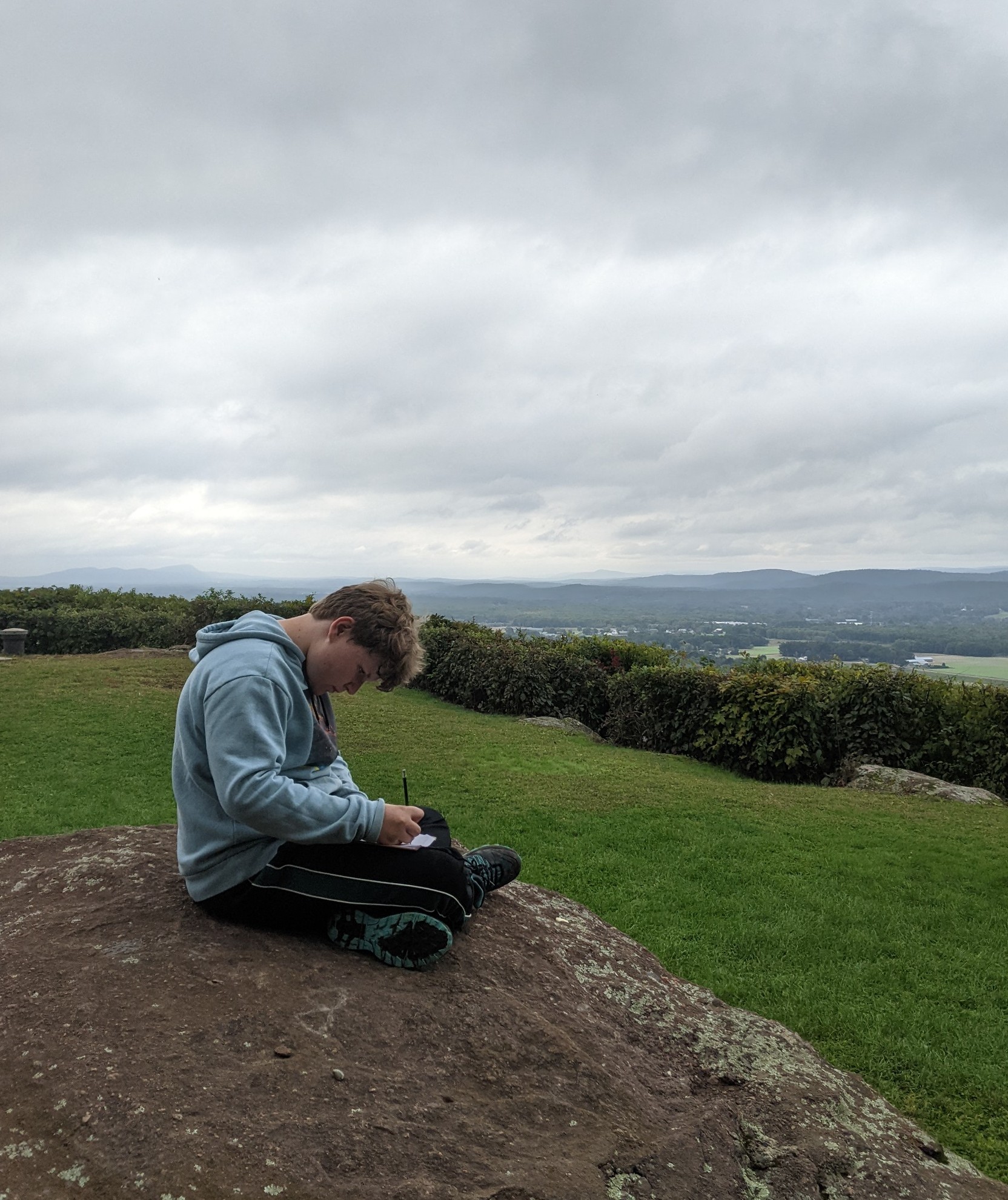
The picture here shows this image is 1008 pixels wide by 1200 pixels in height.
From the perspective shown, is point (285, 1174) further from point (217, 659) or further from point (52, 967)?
point (217, 659)

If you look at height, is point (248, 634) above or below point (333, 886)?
above

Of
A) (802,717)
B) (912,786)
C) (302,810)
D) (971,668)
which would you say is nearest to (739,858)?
(912,786)

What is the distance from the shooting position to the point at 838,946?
6238 millimetres

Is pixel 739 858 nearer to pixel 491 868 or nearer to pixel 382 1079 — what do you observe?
pixel 491 868

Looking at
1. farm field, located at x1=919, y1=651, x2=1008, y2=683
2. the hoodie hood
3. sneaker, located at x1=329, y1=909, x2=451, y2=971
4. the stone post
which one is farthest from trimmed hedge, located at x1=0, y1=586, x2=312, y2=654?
sneaker, located at x1=329, y1=909, x2=451, y2=971

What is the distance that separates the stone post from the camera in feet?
67.5

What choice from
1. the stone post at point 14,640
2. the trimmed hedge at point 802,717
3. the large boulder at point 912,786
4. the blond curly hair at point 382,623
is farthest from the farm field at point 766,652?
the stone post at point 14,640

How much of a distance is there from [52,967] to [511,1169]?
177cm

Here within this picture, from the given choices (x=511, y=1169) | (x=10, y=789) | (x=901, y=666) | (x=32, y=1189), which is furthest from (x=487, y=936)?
(x=901, y=666)

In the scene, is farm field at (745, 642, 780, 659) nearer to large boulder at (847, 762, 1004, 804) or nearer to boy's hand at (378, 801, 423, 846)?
large boulder at (847, 762, 1004, 804)

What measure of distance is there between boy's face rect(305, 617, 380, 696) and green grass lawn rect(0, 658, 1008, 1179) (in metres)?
3.70

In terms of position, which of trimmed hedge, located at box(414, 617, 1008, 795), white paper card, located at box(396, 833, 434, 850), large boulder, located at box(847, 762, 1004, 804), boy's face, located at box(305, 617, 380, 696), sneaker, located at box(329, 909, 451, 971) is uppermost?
boy's face, located at box(305, 617, 380, 696)

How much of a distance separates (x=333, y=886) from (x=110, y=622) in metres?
20.8

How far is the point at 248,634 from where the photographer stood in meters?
3.36
